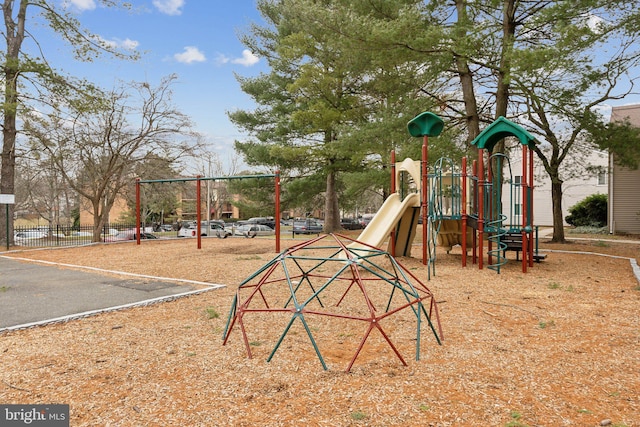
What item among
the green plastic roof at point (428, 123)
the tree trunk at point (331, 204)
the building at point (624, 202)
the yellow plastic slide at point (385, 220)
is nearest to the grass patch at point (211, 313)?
the yellow plastic slide at point (385, 220)

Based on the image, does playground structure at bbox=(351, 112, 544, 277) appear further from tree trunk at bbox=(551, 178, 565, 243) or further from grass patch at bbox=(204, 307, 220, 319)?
tree trunk at bbox=(551, 178, 565, 243)

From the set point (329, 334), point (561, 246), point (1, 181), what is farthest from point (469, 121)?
point (1, 181)

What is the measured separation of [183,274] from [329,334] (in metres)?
4.92

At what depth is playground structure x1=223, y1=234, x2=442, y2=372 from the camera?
3.40 meters

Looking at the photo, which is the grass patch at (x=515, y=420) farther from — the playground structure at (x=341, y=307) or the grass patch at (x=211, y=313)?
the grass patch at (x=211, y=313)

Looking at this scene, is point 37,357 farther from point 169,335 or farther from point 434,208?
point 434,208

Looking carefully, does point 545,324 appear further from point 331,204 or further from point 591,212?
point 591,212

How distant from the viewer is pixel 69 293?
6.46 meters

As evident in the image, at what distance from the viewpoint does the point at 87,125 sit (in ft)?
54.0

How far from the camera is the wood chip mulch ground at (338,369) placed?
8.59ft

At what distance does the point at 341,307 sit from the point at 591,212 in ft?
75.3

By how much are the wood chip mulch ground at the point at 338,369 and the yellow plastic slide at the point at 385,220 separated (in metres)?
2.65

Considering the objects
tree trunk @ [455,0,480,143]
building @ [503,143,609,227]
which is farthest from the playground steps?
building @ [503,143,609,227]

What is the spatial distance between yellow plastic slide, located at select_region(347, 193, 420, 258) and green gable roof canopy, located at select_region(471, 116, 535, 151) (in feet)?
6.24
